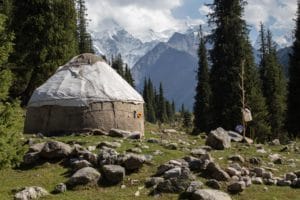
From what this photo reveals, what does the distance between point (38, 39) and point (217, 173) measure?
25182mm

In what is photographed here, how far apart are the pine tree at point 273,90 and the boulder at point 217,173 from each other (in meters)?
33.6

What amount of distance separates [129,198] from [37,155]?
197 inches

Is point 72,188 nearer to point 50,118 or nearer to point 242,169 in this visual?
point 242,169

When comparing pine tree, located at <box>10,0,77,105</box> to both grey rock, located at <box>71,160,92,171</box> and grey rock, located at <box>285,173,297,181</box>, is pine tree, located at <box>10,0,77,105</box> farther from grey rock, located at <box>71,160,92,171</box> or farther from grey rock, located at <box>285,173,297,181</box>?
grey rock, located at <box>285,173,297,181</box>

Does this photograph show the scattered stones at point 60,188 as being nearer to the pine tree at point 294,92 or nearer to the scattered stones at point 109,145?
the scattered stones at point 109,145

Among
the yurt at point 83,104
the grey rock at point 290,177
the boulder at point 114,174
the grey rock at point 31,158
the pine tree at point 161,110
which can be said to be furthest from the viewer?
the pine tree at point 161,110

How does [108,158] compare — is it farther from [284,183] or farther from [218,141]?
[218,141]

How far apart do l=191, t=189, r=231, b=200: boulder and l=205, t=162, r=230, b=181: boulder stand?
1.58 metres

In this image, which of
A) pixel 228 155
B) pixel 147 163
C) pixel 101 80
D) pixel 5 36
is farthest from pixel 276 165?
pixel 101 80

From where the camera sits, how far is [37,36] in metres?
36.7

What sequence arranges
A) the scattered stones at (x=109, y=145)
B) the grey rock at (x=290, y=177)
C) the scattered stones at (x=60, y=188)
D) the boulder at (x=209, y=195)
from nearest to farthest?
the boulder at (x=209, y=195) → the scattered stones at (x=60, y=188) → the grey rock at (x=290, y=177) → the scattered stones at (x=109, y=145)

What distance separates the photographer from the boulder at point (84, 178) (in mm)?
14039

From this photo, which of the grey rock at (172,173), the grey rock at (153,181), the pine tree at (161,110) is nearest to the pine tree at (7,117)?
the grey rock at (153,181)

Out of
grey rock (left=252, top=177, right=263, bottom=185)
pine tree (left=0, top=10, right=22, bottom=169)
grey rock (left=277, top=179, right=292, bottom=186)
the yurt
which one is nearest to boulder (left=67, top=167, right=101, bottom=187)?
pine tree (left=0, top=10, right=22, bottom=169)
